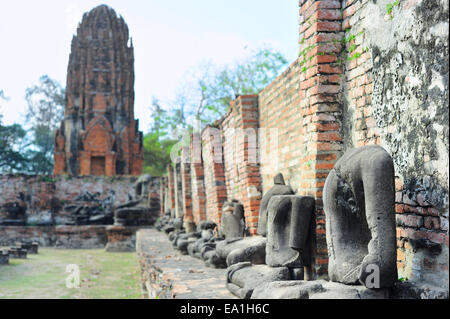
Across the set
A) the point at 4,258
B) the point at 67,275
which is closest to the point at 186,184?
the point at 67,275

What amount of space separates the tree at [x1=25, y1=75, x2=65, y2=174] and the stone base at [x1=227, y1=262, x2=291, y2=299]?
31.3 meters

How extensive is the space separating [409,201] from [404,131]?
452 millimetres

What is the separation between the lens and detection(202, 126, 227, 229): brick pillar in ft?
27.4

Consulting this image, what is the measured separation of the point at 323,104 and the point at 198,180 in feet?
21.2

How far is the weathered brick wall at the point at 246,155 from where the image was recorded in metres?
6.56

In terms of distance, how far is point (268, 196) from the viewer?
5.03 m

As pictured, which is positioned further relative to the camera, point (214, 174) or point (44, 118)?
point (44, 118)

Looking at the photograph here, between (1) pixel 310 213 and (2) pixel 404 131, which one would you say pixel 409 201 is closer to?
(2) pixel 404 131

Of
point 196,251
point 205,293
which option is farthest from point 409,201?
point 196,251

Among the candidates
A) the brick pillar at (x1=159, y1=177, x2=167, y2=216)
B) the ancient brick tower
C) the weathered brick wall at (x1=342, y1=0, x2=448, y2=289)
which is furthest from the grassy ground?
the ancient brick tower

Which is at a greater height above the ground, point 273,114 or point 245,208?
point 273,114

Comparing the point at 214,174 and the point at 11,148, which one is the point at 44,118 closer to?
the point at 11,148
